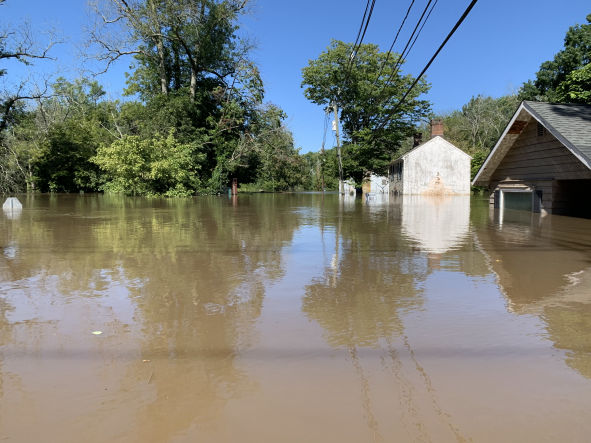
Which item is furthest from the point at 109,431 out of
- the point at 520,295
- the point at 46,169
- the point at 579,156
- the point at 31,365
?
the point at 46,169

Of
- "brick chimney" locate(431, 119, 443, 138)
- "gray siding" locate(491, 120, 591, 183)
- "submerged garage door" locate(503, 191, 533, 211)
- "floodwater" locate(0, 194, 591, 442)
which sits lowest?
"floodwater" locate(0, 194, 591, 442)

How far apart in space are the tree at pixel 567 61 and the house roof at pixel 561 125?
23.4 meters

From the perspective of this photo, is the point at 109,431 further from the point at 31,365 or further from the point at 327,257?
the point at 327,257

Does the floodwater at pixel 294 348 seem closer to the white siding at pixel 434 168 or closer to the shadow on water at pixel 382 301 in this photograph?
the shadow on water at pixel 382 301

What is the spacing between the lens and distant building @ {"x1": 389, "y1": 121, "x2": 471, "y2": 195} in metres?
42.5

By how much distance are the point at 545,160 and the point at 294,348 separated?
1664cm

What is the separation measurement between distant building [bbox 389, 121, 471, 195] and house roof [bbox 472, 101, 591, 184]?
2234 centimetres

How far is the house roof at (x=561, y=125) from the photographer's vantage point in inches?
543

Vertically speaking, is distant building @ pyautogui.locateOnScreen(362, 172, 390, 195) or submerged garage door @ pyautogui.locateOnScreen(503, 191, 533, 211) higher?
Answer: distant building @ pyautogui.locateOnScreen(362, 172, 390, 195)

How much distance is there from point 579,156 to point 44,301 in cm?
1451

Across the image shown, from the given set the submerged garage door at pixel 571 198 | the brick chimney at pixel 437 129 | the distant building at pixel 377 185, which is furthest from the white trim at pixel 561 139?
the distant building at pixel 377 185

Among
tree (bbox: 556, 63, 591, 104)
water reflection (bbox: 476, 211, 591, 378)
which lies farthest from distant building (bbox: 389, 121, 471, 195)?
water reflection (bbox: 476, 211, 591, 378)

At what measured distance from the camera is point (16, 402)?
2.85m

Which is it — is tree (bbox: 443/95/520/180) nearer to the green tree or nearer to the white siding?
the white siding
